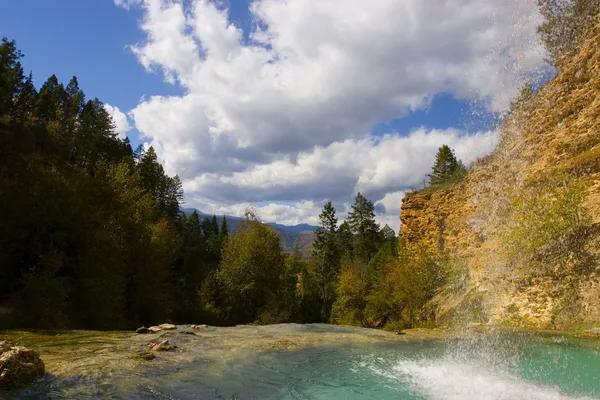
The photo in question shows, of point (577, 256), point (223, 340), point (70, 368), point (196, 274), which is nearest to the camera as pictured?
point (70, 368)

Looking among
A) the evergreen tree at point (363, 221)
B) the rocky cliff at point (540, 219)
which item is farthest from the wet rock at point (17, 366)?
the evergreen tree at point (363, 221)

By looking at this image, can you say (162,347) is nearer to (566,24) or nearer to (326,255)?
(566,24)

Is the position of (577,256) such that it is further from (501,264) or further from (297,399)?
(297,399)

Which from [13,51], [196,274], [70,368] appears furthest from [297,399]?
[196,274]

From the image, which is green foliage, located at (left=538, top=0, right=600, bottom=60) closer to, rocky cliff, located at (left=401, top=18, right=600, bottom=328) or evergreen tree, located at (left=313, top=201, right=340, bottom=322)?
rocky cliff, located at (left=401, top=18, right=600, bottom=328)

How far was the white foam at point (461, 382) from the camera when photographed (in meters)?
10.0

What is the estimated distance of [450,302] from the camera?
3069 cm

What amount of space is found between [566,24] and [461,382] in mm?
30531

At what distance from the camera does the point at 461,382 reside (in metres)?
11.5

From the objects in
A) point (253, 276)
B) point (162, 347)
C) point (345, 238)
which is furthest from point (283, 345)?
point (345, 238)

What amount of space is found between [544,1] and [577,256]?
16335mm

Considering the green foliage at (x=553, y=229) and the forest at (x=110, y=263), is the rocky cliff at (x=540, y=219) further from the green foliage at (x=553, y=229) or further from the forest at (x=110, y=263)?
the forest at (x=110, y=263)

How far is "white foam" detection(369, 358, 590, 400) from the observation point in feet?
32.8

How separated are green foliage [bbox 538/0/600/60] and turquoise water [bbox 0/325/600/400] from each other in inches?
879
